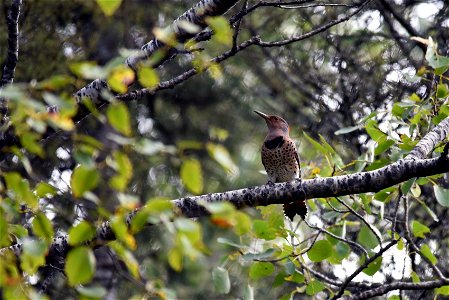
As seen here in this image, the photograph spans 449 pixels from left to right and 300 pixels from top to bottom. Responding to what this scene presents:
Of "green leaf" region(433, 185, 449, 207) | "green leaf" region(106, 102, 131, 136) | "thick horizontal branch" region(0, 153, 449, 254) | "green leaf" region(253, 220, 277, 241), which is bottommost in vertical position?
"green leaf" region(253, 220, 277, 241)

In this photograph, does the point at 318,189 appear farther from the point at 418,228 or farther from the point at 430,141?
the point at 418,228

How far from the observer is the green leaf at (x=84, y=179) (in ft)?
6.56

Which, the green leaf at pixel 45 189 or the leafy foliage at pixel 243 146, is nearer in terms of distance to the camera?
the leafy foliage at pixel 243 146

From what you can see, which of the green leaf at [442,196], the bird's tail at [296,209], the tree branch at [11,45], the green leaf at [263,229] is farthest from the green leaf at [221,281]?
the tree branch at [11,45]

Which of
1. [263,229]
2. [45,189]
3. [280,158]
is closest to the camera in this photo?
[45,189]

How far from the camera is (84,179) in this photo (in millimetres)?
2014

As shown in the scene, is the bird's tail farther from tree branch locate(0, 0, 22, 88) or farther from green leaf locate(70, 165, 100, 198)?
green leaf locate(70, 165, 100, 198)

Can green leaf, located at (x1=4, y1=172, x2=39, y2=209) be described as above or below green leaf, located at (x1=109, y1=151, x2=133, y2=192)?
below

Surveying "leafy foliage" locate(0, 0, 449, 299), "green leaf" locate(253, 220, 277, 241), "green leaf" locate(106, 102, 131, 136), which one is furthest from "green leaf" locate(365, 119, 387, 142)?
"green leaf" locate(106, 102, 131, 136)

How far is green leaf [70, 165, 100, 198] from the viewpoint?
2.00 m

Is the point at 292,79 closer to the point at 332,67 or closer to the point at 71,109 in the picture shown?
the point at 332,67

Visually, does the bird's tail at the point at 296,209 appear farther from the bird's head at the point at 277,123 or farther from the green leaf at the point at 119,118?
the green leaf at the point at 119,118

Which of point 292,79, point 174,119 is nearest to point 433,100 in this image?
point 292,79

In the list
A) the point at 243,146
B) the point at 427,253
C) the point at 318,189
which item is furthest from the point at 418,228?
the point at 243,146
